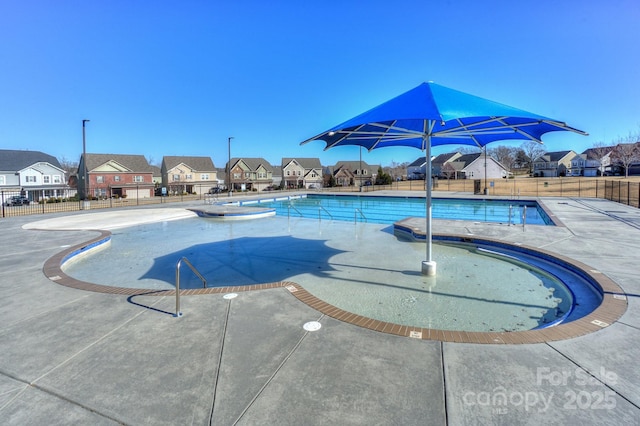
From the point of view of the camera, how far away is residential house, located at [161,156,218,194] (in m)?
53.8

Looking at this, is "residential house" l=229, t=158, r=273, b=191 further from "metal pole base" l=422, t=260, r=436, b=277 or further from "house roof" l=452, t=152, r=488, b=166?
"metal pole base" l=422, t=260, r=436, b=277

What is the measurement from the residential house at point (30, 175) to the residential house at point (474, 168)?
6599 centimetres

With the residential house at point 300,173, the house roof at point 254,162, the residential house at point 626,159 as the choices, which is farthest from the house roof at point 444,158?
the house roof at point 254,162

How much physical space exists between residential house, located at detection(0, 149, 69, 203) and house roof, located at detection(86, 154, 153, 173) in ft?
15.5

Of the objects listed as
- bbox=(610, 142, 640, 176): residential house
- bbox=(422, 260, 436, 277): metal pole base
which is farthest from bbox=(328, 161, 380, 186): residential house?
bbox=(422, 260, 436, 277): metal pole base

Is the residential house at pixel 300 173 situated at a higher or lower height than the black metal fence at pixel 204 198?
higher

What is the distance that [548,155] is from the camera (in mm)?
74688

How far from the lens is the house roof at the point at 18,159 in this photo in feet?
129

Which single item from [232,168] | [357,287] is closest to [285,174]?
[232,168]

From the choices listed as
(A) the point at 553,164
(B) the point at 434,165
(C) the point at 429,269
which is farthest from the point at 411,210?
(A) the point at 553,164

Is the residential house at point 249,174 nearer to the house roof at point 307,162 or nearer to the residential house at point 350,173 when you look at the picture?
the house roof at point 307,162

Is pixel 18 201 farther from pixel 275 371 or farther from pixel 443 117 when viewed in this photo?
pixel 443 117

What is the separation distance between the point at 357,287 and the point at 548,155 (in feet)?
289

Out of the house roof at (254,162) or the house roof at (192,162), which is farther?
the house roof at (254,162)
